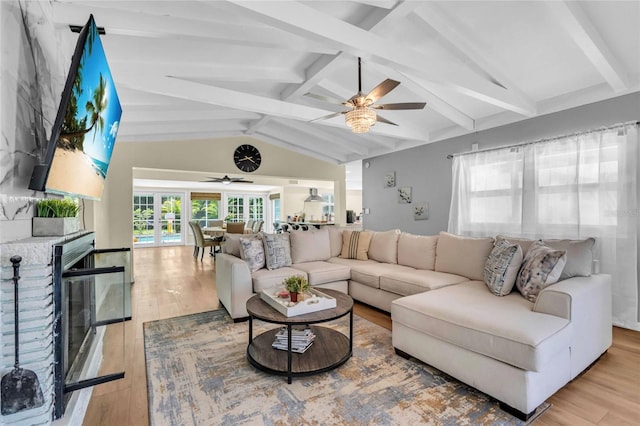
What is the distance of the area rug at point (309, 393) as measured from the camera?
5.64ft

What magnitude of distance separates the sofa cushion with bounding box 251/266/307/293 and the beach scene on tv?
1.69 m

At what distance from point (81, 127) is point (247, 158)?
4615mm

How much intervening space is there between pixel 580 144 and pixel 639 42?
1040 mm

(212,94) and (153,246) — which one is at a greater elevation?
(212,94)

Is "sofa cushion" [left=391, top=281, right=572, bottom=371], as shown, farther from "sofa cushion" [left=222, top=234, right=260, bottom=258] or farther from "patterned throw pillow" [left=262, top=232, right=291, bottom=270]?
"sofa cushion" [left=222, top=234, right=260, bottom=258]

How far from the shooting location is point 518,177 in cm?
389

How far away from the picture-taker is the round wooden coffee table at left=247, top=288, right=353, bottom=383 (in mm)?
2082

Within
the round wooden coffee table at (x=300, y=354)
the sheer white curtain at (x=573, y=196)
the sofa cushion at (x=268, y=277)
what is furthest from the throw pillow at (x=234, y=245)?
the sheer white curtain at (x=573, y=196)

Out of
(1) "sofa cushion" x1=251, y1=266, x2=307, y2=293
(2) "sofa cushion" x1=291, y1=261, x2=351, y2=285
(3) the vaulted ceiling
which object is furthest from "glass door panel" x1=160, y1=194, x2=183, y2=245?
(1) "sofa cushion" x1=251, y1=266, x2=307, y2=293

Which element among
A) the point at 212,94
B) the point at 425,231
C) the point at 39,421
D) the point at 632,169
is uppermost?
the point at 212,94

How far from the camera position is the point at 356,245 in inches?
173

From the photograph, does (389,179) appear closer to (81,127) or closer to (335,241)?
(335,241)

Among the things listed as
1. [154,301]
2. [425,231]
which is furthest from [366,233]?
[154,301]

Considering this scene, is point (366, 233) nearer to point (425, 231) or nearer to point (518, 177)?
point (425, 231)
